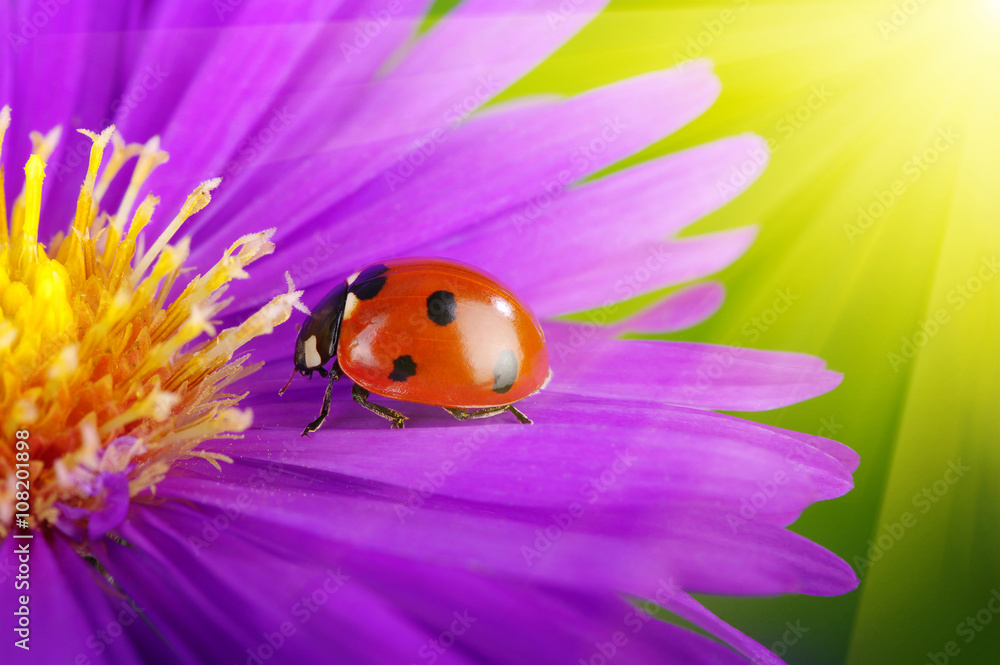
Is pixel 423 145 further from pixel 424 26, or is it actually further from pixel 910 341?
pixel 910 341

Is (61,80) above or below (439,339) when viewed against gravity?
above

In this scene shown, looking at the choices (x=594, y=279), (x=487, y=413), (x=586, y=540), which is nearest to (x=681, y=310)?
(x=594, y=279)

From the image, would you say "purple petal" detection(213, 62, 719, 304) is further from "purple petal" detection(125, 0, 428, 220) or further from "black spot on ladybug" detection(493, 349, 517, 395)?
"black spot on ladybug" detection(493, 349, 517, 395)

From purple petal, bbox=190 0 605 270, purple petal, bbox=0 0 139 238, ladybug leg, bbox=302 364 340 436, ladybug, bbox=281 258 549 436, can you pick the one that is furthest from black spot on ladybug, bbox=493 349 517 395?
purple petal, bbox=0 0 139 238

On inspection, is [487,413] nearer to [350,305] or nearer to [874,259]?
[350,305]

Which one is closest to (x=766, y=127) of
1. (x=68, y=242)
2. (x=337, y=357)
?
(x=337, y=357)

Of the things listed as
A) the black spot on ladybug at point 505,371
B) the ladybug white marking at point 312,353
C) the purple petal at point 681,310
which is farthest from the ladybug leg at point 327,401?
the purple petal at point 681,310
